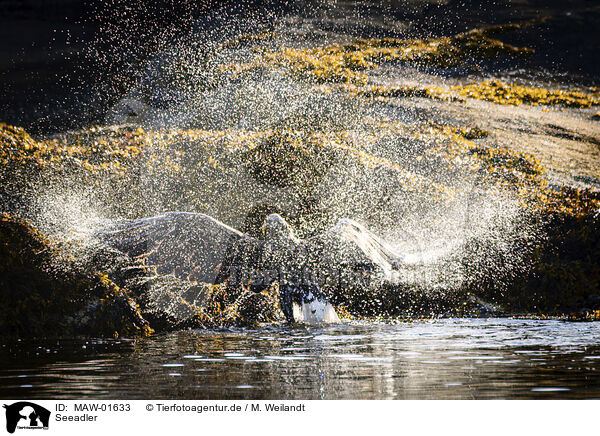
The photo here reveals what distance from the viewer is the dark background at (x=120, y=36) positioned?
227 inches

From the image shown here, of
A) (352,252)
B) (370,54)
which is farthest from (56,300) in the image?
(370,54)

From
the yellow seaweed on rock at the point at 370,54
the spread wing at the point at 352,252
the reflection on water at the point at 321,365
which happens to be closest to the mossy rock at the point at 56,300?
the reflection on water at the point at 321,365

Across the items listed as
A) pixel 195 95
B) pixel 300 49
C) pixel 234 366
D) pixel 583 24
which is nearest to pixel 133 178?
pixel 195 95

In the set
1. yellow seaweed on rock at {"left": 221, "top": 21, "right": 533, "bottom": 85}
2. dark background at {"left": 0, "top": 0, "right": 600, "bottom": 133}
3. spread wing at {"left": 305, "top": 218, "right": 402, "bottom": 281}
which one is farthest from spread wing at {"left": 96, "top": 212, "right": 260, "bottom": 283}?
yellow seaweed on rock at {"left": 221, "top": 21, "right": 533, "bottom": 85}

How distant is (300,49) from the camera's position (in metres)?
6.37
